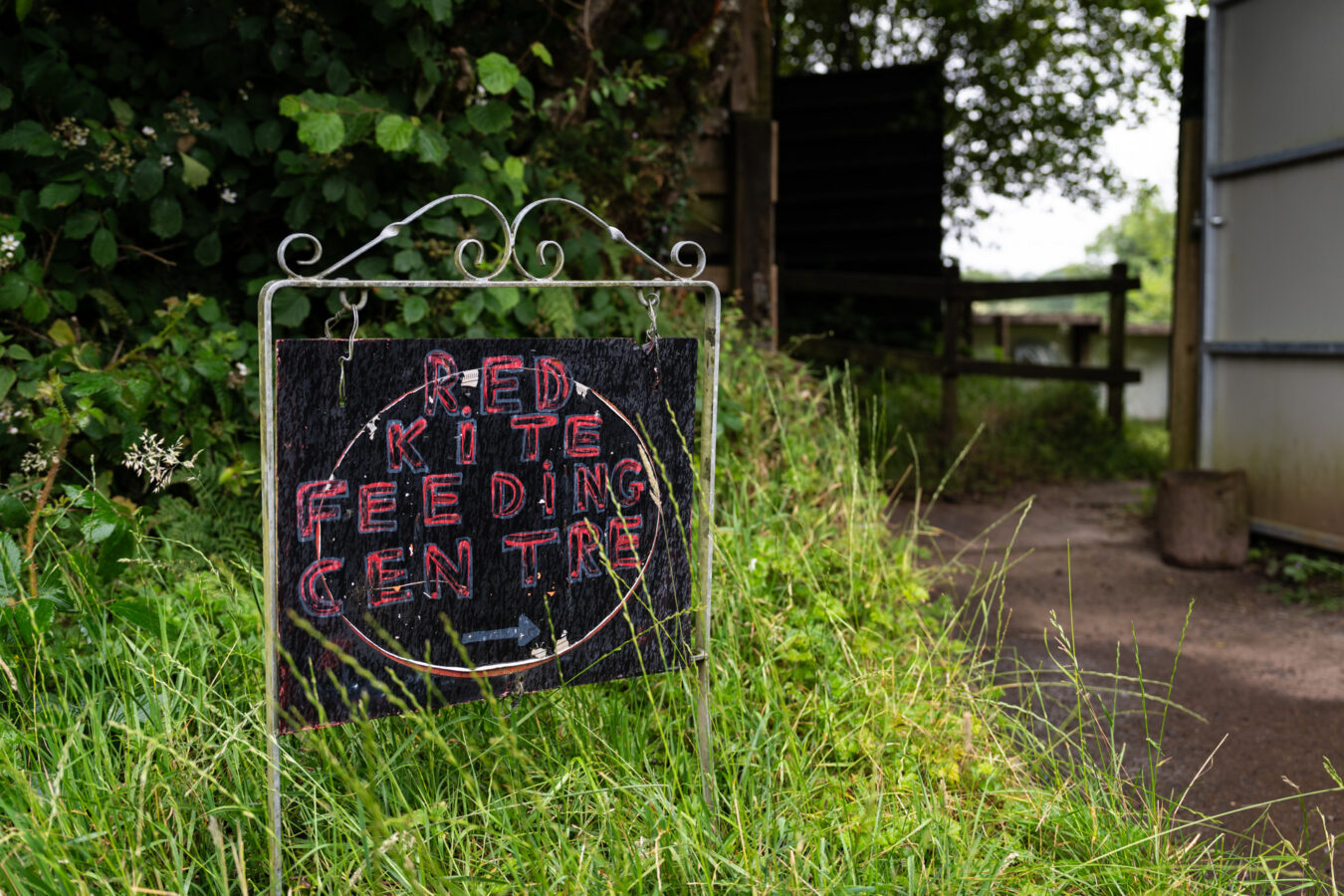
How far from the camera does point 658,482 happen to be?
7.47 feet

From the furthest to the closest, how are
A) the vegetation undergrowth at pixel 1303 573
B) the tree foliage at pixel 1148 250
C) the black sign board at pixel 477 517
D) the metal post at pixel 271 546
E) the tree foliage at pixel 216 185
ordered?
the tree foliage at pixel 1148 250 < the vegetation undergrowth at pixel 1303 573 < the tree foliage at pixel 216 185 < the black sign board at pixel 477 517 < the metal post at pixel 271 546

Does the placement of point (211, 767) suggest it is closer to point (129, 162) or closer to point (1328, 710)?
point (129, 162)

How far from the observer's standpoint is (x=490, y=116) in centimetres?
363

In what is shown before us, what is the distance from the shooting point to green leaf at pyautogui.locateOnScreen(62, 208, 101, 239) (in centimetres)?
325

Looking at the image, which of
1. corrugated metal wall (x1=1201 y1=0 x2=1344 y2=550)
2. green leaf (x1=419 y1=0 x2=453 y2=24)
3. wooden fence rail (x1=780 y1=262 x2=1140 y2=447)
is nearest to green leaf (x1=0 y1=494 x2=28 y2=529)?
green leaf (x1=419 y1=0 x2=453 y2=24)

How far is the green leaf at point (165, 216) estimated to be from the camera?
3.29 metres

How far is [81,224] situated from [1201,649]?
4137 mm

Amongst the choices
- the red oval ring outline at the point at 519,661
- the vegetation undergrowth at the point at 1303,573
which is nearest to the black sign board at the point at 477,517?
the red oval ring outline at the point at 519,661

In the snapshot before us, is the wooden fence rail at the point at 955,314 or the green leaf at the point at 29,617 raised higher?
the wooden fence rail at the point at 955,314

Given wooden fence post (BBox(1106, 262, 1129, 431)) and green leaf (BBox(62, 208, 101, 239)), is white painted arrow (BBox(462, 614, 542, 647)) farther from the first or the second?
wooden fence post (BBox(1106, 262, 1129, 431))

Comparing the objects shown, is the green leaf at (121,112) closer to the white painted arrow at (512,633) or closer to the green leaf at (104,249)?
the green leaf at (104,249)

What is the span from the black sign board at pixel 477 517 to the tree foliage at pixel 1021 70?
10444mm

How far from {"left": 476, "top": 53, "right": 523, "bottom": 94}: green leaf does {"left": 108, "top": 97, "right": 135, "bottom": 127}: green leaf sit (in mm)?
1076

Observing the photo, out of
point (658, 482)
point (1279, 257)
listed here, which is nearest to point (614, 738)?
point (658, 482)
